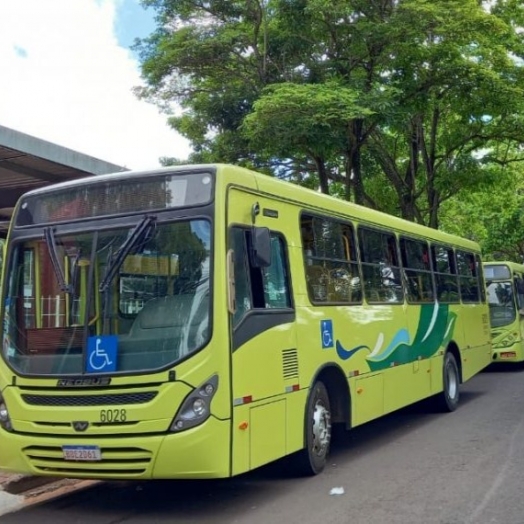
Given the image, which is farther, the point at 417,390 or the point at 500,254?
the point at 500,254

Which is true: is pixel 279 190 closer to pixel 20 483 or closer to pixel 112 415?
pixel 112 415

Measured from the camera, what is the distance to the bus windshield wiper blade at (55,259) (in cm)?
642

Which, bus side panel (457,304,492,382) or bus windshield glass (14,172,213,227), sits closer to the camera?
bus windshield glass (14,172,213,227)

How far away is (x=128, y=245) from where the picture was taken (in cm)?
628

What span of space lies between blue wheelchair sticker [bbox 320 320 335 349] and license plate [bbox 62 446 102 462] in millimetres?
2730

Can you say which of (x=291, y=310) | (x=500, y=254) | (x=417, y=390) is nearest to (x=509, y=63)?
(x=417, y=390)

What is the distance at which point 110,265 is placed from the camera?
20.6 ft

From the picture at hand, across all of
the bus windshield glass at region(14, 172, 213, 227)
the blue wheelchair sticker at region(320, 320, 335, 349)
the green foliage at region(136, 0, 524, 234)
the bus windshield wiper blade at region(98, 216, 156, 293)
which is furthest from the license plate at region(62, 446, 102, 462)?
the green foliage at region(136, 0, 524, 234)

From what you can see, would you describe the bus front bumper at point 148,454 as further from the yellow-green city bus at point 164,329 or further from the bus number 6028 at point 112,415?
the bus number 6028 at point 112,415

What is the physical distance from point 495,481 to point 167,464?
3247 millimetres

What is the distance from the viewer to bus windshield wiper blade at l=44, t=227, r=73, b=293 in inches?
253

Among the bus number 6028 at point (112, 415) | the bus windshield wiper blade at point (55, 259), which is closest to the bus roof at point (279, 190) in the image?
the bus windshield wiper blade at point (55, 259)

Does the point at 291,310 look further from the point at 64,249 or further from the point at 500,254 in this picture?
the point at 500,254

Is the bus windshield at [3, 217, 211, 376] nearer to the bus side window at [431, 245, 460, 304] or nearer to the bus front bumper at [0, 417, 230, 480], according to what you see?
the bus front bumper at [0, 417, 230, 480]
